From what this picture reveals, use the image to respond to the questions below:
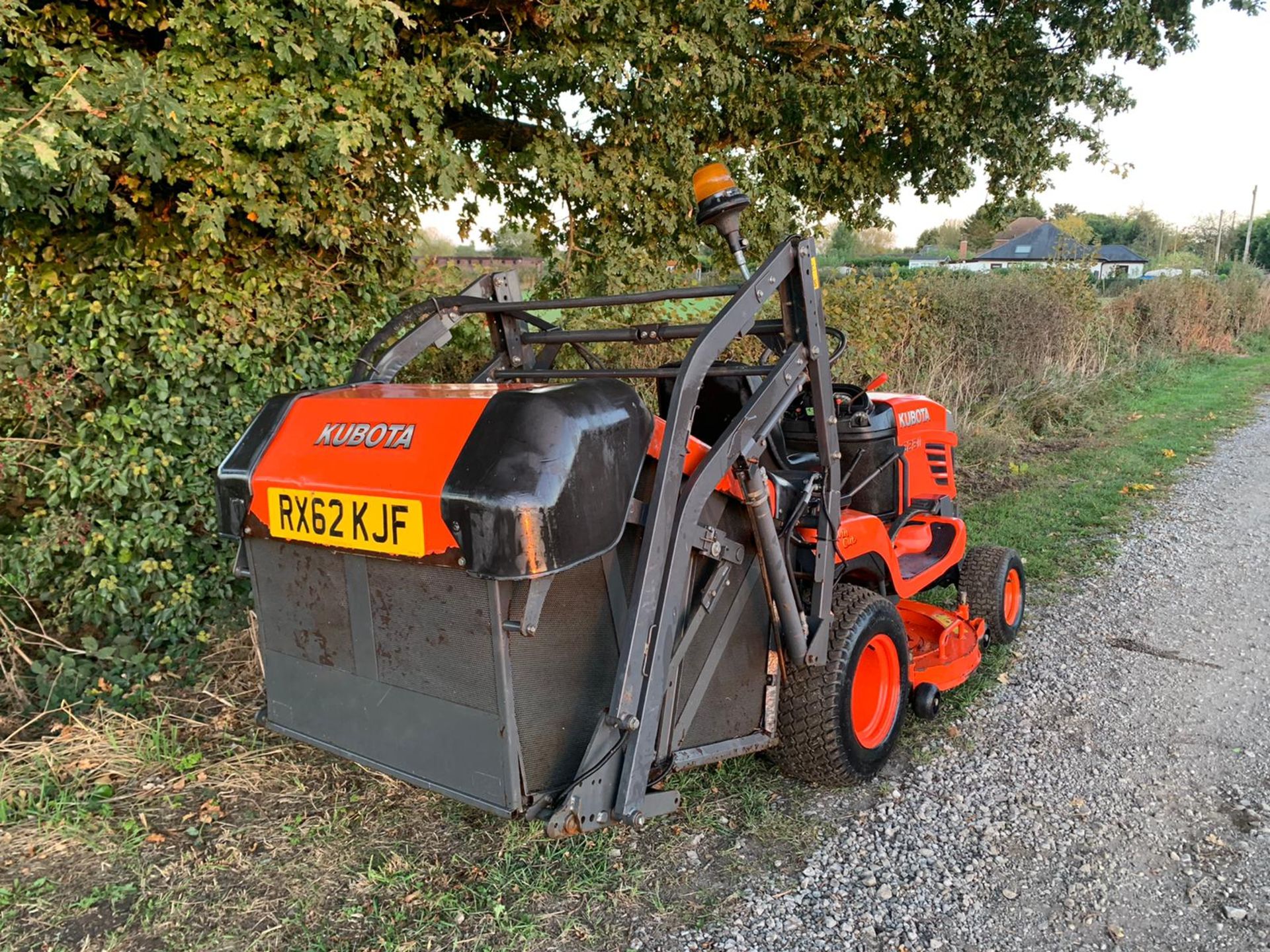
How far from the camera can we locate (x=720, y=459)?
2.66 meters

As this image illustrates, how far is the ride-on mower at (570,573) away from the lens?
2305 mm

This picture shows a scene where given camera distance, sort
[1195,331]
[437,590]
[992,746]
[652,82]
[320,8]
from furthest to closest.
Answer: [1195,331], [652,82], [320,8], [992,746], [437,590]

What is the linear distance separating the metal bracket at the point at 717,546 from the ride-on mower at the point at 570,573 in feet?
0.03

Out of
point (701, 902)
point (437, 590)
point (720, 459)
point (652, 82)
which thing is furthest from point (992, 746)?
point (652, 82)

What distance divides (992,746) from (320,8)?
411 cm

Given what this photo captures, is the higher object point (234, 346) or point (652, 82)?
point (652, 82)

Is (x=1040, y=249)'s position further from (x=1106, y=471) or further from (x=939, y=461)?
(x=939, y=461)

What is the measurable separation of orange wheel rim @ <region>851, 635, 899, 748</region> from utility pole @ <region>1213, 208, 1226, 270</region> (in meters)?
20.4

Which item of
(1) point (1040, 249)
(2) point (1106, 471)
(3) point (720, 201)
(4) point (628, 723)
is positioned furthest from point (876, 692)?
(1) point (1040, 249)

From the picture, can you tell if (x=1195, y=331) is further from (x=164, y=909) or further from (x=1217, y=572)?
(x=164, y=909)

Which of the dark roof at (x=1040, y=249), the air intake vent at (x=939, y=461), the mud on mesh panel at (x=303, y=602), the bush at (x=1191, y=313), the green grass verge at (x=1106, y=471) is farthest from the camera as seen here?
the bush at (x=1191, y=313)

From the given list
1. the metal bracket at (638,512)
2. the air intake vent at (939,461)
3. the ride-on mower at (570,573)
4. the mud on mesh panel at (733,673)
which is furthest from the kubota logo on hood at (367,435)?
the air intake vent at (939,461)

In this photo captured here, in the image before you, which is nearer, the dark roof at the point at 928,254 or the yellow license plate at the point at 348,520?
the yellow license plate at the point at 348,520

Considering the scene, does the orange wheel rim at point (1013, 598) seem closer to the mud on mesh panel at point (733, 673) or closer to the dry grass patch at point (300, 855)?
the dry grass patch at point (300, 855)
